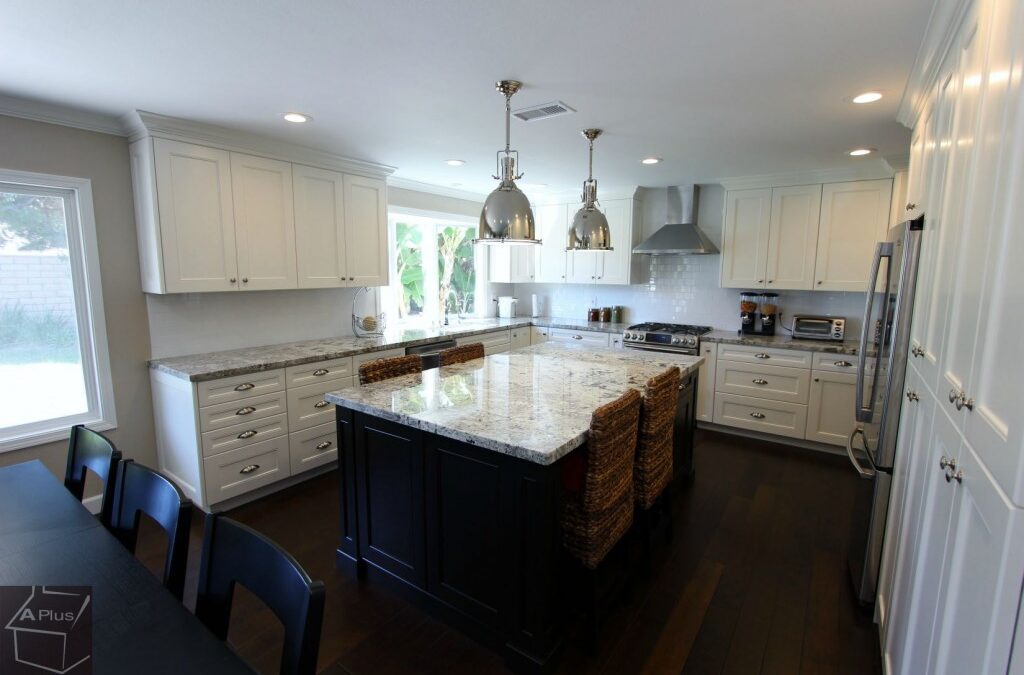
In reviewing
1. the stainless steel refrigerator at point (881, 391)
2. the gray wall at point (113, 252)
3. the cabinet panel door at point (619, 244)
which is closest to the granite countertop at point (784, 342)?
the cabinet panel door at point (619, 244)

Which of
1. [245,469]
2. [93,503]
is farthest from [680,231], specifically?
[93,503]

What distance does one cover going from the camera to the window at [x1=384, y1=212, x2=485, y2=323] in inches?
193

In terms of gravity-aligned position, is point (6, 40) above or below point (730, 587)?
above

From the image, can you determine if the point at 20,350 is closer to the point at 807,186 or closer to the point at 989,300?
the point at 989,300

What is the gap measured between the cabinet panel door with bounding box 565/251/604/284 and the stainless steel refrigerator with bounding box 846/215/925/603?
10.2 ft

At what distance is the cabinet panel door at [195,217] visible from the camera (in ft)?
9.36

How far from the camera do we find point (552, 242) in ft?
18.3

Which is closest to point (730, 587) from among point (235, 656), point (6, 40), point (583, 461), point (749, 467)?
point (583, 461)

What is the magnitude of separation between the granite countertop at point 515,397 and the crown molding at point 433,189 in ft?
7.51

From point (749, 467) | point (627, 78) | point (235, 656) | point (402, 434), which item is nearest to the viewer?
point (235, 656)

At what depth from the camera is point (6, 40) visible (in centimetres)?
184

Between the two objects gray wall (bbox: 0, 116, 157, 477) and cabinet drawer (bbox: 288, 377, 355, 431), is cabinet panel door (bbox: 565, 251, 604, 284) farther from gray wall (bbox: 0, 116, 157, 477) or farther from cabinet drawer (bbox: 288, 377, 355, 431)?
gray wall (bbox: 0, 116, 157, 477)

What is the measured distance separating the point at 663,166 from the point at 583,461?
9.70 feet

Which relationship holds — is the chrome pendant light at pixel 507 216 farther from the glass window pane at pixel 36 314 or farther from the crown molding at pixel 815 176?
the crown molding at pixel 815 176
